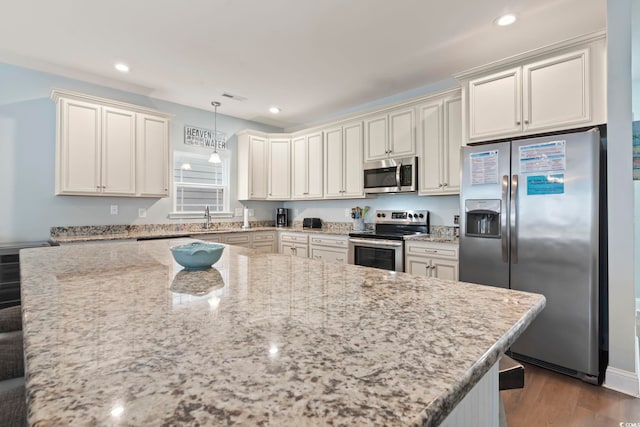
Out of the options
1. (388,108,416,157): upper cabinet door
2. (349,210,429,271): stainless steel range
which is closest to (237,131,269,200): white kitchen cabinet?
(349,210,429,271): stainless steel range

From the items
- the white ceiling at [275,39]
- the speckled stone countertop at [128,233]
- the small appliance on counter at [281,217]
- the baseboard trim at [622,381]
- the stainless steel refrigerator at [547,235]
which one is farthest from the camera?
the small appliance on counter at [281,217]

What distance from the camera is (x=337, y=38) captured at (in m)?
2.74

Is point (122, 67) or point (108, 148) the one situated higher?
point (122, 67)

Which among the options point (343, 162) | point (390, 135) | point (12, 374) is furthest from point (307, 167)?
point (12, 374)

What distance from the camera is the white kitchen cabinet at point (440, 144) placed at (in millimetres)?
3156

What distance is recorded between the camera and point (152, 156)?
3.74 m

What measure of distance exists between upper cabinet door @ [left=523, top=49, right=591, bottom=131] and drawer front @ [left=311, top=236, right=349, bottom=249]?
7.20 feet

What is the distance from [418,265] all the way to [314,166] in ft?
7.22

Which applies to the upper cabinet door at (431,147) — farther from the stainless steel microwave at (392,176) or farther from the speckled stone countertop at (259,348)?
the speckled stone countertop at (259,348)

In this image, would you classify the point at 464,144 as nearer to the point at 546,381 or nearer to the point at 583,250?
the point at 583,250

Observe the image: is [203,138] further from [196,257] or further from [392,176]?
[196,257]

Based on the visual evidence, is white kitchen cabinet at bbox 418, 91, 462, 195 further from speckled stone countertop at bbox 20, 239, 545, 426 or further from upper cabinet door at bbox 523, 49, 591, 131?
speckled stone countertop at bbox 20, 239, 545, 426

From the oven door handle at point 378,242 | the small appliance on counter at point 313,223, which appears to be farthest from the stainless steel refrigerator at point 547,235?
the small appliance on counter at point 313,223

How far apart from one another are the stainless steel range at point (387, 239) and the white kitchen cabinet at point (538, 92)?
1214mm
